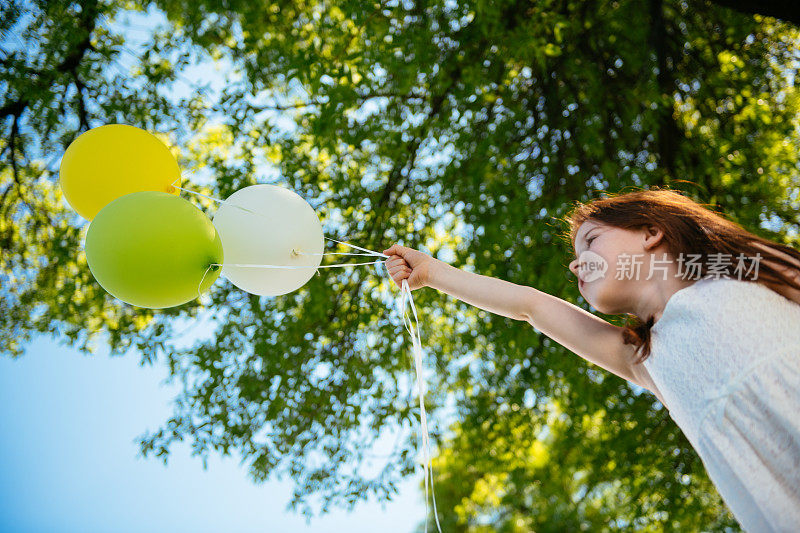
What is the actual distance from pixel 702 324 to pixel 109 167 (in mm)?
1821

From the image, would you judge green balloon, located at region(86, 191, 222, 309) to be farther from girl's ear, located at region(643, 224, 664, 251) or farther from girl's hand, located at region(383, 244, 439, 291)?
girl's ear, located at region(643, 224, 664, 251)

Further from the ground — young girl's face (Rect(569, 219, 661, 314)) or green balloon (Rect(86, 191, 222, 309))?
green balloon (Rect(86, 191, 222, 309))

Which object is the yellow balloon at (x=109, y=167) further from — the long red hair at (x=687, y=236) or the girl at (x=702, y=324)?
the long red hair at (x=687, y=236)

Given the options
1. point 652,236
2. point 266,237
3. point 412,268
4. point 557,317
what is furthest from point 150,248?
point 652,236

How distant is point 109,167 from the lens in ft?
6.84

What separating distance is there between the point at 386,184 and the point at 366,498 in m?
2.03

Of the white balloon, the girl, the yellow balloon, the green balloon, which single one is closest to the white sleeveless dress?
the girl

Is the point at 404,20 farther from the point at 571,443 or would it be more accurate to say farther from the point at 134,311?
the point at 571,443

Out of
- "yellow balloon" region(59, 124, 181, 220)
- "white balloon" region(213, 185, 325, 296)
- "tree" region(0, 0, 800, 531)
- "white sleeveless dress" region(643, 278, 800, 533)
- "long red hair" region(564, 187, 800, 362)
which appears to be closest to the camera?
"white sleeveless dress" region(643, 278, 800, 533)

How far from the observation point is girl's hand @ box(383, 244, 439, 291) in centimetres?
196

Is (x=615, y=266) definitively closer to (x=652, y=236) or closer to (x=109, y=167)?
(x=652, y=236)

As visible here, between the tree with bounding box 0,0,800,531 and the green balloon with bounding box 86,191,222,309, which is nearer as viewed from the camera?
the green balloon with bounding box 86,191,222,309

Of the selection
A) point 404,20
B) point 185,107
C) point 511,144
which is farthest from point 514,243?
point 185,107

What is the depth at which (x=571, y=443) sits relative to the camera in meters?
4.35
